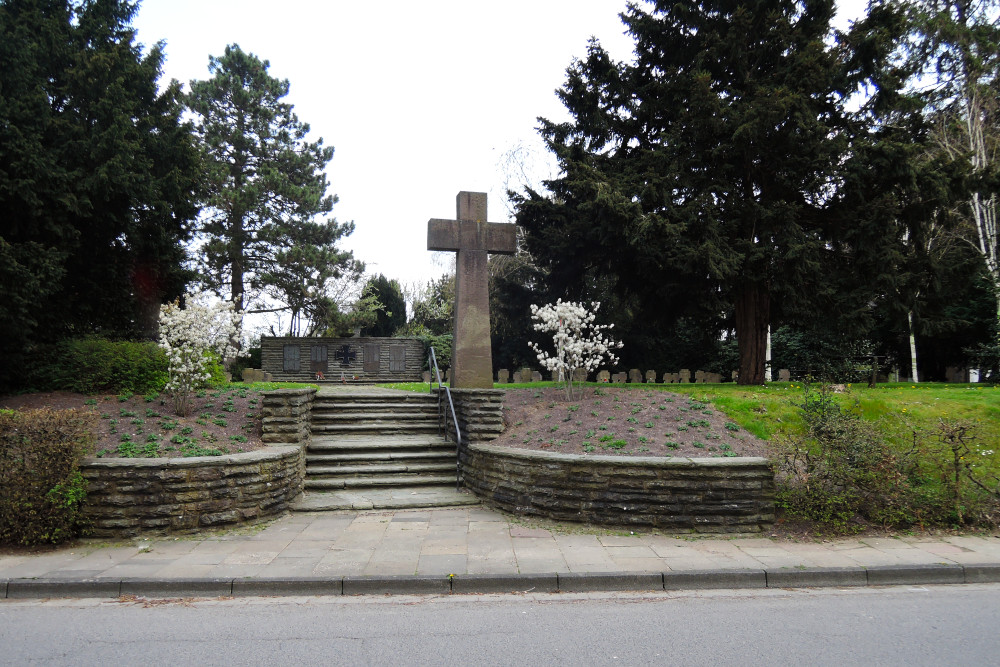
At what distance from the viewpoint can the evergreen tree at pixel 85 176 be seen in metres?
9.05

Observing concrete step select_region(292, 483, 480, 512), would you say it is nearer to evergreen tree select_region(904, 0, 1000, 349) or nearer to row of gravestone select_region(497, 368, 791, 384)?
row of gravestone select_region(497, 368, 791, 384)

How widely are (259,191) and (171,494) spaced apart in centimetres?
2191

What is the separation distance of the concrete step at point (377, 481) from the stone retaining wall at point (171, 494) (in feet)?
4.34

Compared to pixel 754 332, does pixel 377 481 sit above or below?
below

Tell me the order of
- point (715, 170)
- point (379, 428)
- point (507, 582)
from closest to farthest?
point (507, 582) < point (379, 428) < point (715, 170)

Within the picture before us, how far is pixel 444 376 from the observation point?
26766mm

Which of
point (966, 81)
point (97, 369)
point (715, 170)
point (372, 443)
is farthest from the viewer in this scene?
point (966, 81)

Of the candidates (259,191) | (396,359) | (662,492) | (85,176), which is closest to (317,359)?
(396,359)

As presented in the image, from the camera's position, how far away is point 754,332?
1434cm

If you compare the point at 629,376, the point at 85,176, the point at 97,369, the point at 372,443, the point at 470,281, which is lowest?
the point at 372,443

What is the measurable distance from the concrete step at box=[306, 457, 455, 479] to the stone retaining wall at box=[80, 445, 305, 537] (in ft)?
5.20

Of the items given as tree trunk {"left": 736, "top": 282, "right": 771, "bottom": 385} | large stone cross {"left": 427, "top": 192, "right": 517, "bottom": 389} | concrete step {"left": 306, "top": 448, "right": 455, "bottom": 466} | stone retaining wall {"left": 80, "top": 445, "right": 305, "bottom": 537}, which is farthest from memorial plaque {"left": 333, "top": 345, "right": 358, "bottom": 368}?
stone retaining wall {"left": 80, "top": 445, "right": 305, "bottom": 537}

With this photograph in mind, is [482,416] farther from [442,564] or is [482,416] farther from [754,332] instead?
[754,332]

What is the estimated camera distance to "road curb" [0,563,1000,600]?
5.04 meters
